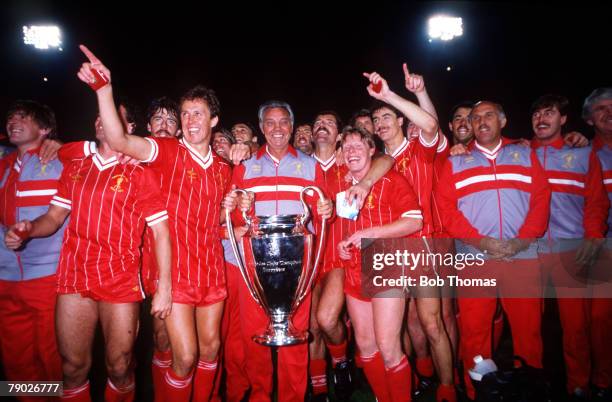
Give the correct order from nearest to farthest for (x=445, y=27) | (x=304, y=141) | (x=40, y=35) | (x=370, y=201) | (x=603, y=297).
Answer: (x=370, y=201)
(x=603, y=297)
(x=304, y=141)
(x=40, y=35)
(x=445, y=27)

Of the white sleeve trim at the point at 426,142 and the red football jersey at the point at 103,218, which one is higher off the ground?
the white sleeve trim at the point at 426,142

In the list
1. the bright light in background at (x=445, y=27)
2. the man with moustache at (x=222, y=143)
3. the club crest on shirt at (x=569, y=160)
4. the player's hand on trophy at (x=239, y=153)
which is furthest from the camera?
the bright light in background at (x=445, y=27)

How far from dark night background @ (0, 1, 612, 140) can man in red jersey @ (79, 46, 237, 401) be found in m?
6.10

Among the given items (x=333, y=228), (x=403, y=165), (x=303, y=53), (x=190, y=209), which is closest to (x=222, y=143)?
(x=333, y=228)

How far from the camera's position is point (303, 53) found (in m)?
9.12

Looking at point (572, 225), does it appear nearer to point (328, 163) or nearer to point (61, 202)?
point (328, 163)

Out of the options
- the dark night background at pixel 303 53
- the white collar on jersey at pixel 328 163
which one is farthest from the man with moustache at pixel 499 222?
the dark night background at pixel 303 53

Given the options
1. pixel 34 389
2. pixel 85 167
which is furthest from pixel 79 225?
pixel 34 389

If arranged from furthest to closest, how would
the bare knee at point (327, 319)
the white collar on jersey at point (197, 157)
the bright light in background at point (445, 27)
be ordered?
the bright light in background at point (445, 27) → the bare knee at point (327, 319) → the white collar on jersey at point (197, 157)

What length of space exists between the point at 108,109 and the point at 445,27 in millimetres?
7786

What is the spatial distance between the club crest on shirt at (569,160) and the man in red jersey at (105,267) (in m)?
3.33

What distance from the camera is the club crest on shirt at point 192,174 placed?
260 centimetres

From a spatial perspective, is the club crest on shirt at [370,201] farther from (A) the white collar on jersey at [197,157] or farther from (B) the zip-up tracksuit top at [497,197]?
(A) the white collar on jersey at [197,157]

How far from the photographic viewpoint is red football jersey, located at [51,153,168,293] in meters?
2.45
